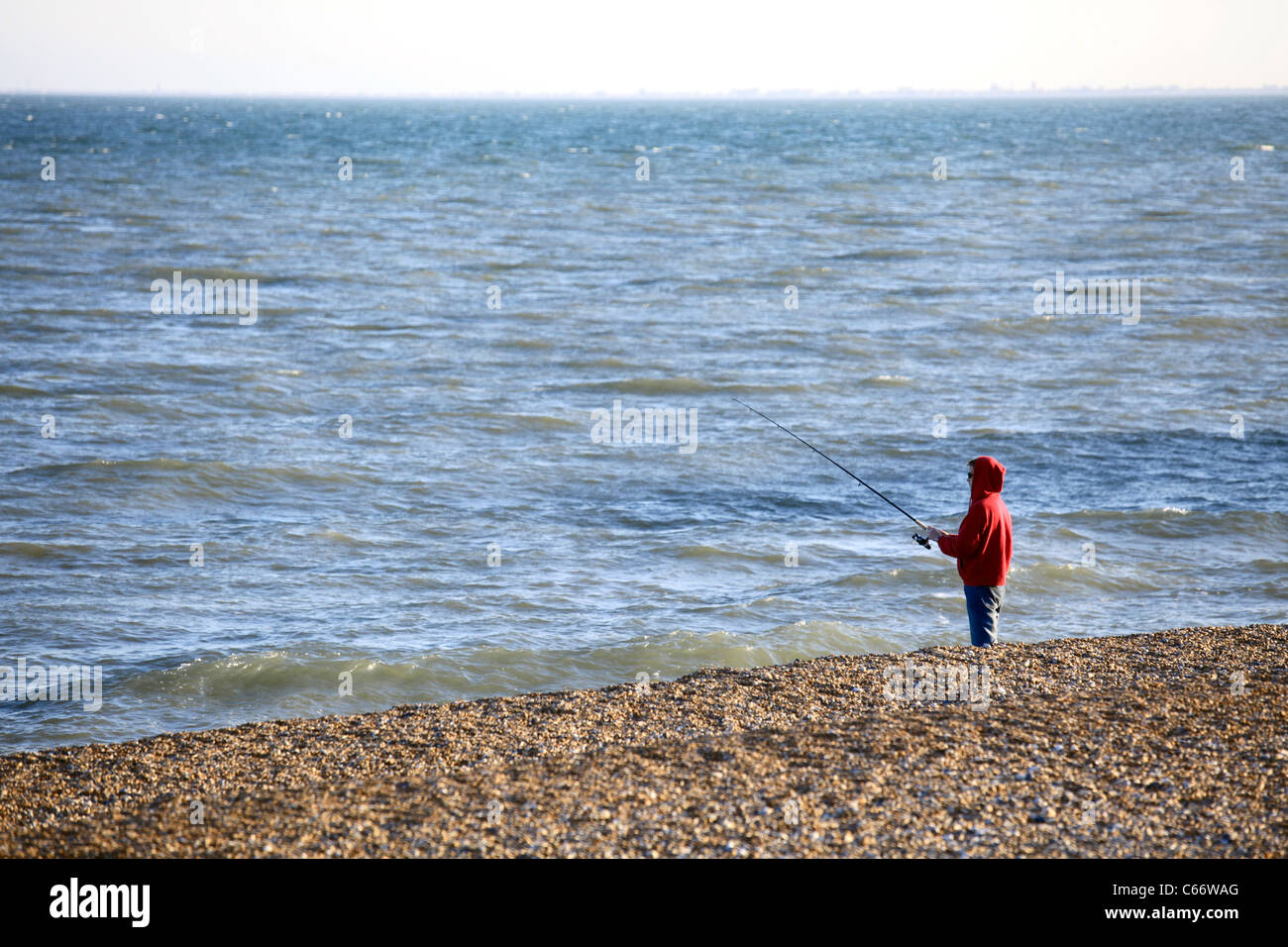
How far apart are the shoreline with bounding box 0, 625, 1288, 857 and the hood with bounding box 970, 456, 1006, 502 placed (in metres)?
1.11

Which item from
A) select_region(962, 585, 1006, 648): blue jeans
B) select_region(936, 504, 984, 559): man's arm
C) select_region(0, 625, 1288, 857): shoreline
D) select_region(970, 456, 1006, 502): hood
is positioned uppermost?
select_region(970, 456, 1006, 502): hood

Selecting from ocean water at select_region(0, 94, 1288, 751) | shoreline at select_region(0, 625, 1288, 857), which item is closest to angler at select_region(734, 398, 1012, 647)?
shoreline at select_region(0, 625, 1288, 857)

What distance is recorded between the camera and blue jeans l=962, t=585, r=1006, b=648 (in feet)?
26.7

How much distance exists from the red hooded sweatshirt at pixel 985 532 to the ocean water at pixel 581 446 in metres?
1.90

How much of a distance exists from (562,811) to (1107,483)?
10.3 metres

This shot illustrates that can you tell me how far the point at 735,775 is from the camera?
5867 mm

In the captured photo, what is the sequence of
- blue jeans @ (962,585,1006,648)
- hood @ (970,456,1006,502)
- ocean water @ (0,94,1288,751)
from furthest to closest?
ocean water @ (0,94,1288,751) < blue jeans @ (962,585,1006,648) < hood @ (970,456,1006,502)

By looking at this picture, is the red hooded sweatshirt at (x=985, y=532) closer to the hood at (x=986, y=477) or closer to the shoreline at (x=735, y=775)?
the hood at (x=986, y=477)

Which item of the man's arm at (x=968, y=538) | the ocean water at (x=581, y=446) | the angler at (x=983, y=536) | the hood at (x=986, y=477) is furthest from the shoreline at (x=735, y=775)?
the ocean water at (x=581, y=446)

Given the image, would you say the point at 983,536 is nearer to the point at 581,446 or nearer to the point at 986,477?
the point at 986,477

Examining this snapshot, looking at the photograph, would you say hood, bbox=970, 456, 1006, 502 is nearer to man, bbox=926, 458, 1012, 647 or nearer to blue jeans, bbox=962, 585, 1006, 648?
man, bbox=926, 458, 1012, 647

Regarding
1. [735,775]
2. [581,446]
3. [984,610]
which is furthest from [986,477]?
[581,446]

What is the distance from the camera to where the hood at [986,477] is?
776 centimetres
